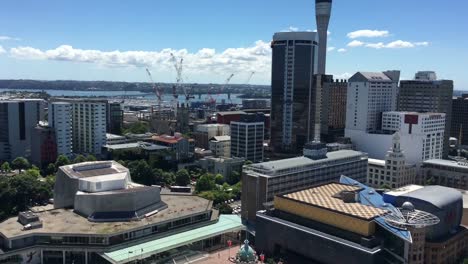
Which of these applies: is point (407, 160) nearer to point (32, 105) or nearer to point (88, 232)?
point (88, 232)

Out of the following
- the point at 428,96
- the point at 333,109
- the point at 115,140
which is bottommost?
the point at 115,140

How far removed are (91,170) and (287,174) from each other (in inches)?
1135

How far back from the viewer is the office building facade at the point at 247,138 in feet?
346

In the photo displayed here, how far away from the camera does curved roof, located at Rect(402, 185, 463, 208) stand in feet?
174

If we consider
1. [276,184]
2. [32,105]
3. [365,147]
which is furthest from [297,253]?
[32,105]

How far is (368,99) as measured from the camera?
379ft

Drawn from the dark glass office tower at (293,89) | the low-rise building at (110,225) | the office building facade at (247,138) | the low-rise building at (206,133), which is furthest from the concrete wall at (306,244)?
the low-rise building at (206,133)

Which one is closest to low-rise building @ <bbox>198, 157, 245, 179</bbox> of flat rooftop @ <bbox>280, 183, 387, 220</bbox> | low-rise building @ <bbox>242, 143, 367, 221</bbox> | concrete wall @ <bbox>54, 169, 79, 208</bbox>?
low-rise building @ <bbox>242, 143, 367, 221</bbox>

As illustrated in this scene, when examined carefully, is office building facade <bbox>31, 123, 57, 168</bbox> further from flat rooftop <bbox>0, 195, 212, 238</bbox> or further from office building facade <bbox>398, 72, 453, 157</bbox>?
office building facade <bbox>398, 72, 453, 157</bbox>

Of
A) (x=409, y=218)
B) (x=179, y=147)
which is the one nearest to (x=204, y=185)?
(x=179, y=147)

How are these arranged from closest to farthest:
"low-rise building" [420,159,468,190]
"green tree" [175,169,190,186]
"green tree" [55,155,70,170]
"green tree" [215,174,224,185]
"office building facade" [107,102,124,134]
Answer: "low-rise building" [420,159,468,190], "green tree" [175,169,190,186], "green tree" [215,174,224,185], "green tree" [55,155,70,170], "office building facade" [107,102,124,134]

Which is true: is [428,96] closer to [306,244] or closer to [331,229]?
[331,229]

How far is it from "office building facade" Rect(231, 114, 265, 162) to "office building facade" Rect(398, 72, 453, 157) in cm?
4753

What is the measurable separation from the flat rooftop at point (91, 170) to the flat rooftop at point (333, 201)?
1029 inches
